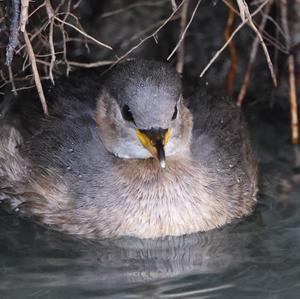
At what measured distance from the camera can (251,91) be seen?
297 inches

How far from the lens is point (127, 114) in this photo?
5445 millimetres

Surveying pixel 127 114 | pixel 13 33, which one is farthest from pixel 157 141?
pixel 13 33

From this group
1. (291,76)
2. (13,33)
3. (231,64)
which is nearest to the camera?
(13,33)

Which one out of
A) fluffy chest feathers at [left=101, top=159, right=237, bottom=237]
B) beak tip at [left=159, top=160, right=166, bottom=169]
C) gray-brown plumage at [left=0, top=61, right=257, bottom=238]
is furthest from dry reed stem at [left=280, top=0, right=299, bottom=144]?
beak tip at [left=159, top=160, right=166, bottom=169]

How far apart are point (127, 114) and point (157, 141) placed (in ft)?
1.02

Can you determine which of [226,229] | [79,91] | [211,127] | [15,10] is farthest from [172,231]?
[15,10]

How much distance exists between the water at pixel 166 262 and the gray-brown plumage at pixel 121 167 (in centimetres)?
10

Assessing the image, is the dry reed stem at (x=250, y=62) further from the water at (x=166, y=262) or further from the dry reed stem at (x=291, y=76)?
the water at (x=166, y=262)

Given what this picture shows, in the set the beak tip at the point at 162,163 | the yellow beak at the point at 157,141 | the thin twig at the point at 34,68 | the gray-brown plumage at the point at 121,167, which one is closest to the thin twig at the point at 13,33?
the thin twig at the point at 34,68

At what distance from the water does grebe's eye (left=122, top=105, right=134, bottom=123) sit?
2.51 feet

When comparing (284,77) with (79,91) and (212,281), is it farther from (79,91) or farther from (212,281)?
(212,281)

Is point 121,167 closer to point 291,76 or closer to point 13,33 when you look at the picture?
point 13,33

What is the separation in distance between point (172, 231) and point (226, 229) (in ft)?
1.26

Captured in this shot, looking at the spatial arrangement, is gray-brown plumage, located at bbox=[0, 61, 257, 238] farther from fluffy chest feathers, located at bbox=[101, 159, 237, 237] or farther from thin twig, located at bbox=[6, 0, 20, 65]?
thin twig, located at bbox=[6, 0, 20, 65]
